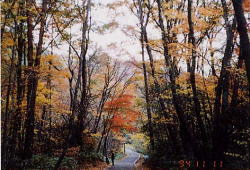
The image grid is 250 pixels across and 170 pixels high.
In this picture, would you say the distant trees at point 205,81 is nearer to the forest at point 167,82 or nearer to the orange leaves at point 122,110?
the forest at point 167,82

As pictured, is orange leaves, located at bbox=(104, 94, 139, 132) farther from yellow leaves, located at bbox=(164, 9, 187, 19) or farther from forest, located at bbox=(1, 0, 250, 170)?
yellow leaves, located at bbox=(164, 9, 187, 19)

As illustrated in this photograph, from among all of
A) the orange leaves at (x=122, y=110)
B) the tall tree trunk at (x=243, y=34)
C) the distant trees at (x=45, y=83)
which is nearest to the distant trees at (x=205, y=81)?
the tall tree trunk at (x=243, y=34)

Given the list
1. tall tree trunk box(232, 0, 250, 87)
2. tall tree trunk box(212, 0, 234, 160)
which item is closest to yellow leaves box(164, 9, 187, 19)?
tall tree trunk box(212, 0, 234, 160)

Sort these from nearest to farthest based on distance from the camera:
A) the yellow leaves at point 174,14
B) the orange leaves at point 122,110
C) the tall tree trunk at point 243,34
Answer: the tall tree trunk at point 243,34, the yellow leaves at point 174,14, the orange leaves at point 122,110

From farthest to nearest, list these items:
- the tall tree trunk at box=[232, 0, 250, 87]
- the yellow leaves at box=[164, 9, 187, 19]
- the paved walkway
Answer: the paved walkway → the yellow leaves at box=[164, 9, 187, 19] → the tall tree trunk at box=[232, 0, 250, 87]

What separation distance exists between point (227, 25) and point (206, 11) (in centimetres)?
107

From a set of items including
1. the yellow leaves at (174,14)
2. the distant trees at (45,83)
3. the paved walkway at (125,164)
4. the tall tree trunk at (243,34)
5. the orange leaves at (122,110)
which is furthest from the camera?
Answer: the orange leaves at (122,110)

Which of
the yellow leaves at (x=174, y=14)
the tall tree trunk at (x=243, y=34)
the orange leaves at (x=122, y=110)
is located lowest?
the orange leaves at (x=122, y=110)

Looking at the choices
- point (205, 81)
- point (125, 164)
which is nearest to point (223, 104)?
point (205, 81)

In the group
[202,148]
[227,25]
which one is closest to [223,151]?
[202,148]

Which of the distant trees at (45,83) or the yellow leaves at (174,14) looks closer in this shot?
the distant trees at (45,83)

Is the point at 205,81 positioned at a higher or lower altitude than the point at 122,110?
higher
